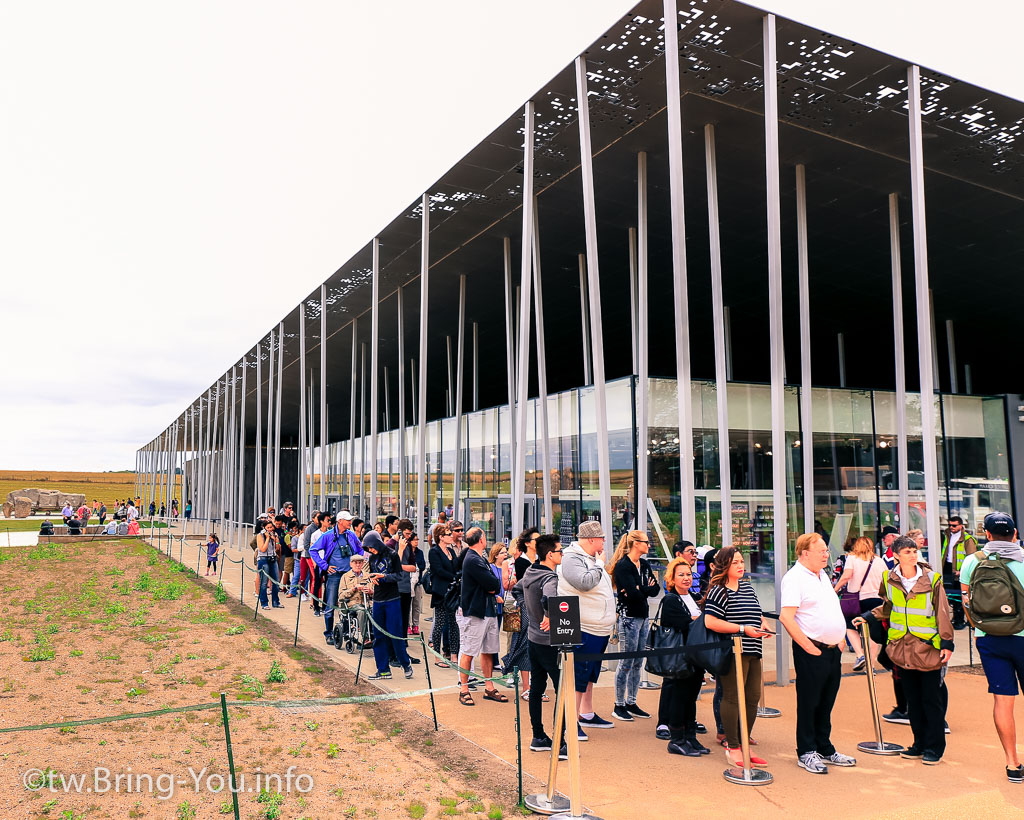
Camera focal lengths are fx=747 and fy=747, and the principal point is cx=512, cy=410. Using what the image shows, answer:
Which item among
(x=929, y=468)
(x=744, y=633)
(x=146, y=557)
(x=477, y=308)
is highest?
(x=477, y=308)

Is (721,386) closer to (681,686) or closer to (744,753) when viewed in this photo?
(681,686)

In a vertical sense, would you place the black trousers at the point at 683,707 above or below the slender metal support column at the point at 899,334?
below

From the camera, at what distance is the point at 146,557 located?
29375mm

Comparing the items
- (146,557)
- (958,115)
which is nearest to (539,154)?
(958,115)

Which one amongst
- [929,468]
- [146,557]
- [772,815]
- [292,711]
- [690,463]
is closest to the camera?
[772,815]

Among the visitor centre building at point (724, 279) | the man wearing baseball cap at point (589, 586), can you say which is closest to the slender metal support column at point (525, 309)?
the visitor centre building at point (724, 279)

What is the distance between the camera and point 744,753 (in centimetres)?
543

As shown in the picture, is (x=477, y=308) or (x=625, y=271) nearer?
(x=625, y=271)

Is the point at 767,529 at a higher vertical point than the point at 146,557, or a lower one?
higher

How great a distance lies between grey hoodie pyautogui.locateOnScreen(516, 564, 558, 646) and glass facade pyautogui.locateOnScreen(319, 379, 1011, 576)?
6657 millimetres

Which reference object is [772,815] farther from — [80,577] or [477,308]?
[80,577]

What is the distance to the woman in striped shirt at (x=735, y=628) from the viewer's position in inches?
222

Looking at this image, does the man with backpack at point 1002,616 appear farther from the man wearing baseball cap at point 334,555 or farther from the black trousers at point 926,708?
the man wearing baseball cap at point 334,555

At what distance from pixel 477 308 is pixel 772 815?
19.2 m
